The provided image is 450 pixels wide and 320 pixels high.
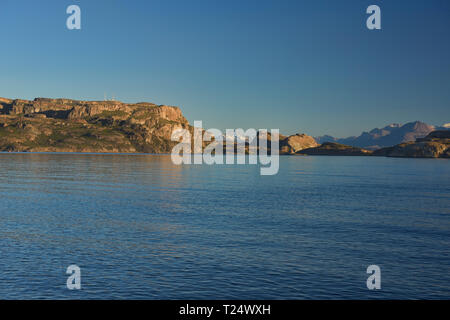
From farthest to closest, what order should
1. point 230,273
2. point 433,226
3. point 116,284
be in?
point 433,226
point 230,273
point 116,284

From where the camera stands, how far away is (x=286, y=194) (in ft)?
310

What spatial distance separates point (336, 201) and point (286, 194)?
51.9 ft

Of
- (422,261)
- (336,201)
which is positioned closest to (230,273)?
(422,261)

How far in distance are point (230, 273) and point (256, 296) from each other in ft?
16.5

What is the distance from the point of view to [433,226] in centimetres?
5438

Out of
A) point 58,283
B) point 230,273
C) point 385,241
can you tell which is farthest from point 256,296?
point 385,241

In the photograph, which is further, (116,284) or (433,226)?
(433,226)
